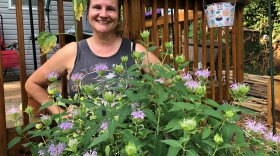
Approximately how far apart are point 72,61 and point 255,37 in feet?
25.7

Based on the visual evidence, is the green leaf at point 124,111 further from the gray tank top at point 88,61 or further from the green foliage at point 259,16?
the green foliage at point 259,16

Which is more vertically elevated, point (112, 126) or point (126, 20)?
point (126, 20)

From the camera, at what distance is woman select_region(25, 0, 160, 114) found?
1737mm

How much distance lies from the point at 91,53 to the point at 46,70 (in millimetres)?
254

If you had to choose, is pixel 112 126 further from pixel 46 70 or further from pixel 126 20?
pixel 126 20

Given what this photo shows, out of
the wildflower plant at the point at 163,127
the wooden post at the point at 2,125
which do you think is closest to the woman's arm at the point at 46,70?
the wooden post at the point at 2,125

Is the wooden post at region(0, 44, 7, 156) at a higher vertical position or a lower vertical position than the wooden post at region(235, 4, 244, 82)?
lower

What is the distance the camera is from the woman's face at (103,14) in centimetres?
172

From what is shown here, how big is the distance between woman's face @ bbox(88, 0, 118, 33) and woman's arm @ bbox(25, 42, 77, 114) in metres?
0.18

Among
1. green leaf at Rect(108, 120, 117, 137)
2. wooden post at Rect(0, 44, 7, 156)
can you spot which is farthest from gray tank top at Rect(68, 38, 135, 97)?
green leaf at Rect(108, 120, 117, 137)

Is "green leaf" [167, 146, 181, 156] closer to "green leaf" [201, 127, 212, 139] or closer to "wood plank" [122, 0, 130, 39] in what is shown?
"green leaf" [201, 127, 212, 139]

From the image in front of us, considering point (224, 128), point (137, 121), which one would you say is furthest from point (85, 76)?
point (224, 128)

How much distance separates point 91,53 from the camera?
1.78m

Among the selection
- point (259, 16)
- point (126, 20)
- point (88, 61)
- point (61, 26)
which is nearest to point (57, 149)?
point (88, 61)
